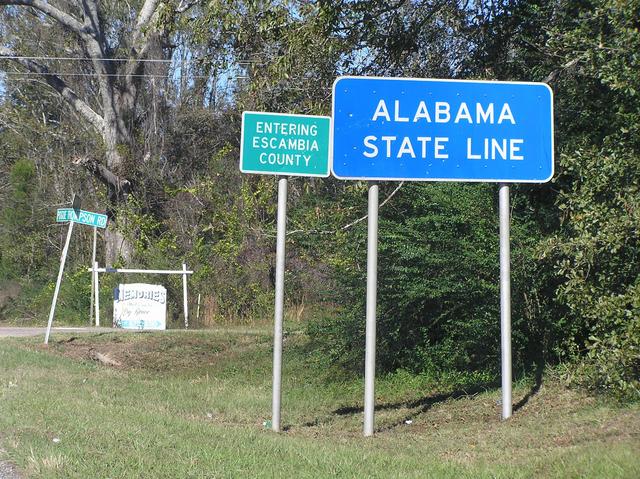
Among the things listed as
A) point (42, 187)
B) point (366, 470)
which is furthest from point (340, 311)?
point (42, 187)

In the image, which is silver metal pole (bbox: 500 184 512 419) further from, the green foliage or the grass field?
the green foliage

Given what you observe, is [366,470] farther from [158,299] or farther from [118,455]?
[158,299]

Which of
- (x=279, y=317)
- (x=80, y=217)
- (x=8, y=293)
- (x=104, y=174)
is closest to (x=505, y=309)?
(x=279, y=317)

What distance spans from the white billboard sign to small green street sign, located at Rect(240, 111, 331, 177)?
476 inches

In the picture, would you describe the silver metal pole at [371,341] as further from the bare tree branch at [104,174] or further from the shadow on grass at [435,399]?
the bare tree branch at [104,174]

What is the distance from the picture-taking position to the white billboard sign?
21.8 meters

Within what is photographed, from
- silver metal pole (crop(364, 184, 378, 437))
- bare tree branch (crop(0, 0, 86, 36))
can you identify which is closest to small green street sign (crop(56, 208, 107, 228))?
silver metal pole (crop(364, 184, 378, 437))

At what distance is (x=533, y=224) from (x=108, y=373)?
24.9 ft

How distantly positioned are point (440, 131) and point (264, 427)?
13.7ft

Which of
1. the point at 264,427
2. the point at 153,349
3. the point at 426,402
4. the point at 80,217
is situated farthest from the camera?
the point at 153,349

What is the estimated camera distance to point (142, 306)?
858 inches

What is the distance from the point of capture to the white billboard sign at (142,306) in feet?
71.4

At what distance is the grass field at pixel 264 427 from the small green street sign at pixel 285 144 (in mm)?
3112

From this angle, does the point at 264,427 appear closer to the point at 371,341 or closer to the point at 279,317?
the point at 279,317
